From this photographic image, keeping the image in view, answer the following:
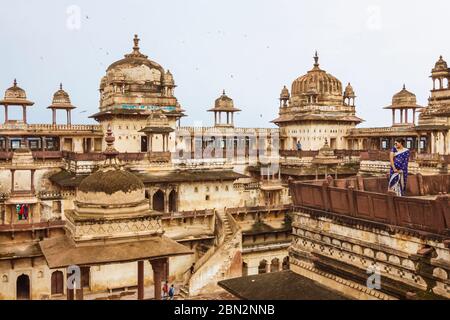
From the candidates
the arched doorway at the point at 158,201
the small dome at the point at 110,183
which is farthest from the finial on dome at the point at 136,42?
the small dome at the point at 110,183

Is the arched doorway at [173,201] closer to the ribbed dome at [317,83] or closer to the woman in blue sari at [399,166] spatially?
the ribbed dome at [317,83]

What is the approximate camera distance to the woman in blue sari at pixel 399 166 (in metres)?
13.5

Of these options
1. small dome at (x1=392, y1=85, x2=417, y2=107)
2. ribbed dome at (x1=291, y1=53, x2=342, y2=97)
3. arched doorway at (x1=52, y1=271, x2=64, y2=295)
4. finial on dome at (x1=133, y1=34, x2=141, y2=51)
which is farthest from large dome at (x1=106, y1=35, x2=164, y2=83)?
small dome at (x1=392, y1=85, x2=417, y2=107)

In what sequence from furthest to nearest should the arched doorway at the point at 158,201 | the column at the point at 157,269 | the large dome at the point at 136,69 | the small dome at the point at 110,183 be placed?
the large dome at the point at 136,69 → the arched doorway at the point at 158,201 → the small dome at the point at 110,183 → the column at the point at 157,269

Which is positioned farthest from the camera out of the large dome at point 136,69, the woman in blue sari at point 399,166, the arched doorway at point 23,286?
the large dome at point 136,69

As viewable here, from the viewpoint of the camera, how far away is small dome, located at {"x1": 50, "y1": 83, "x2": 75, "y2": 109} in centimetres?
4484

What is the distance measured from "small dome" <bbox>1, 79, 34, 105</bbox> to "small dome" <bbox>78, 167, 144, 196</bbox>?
1019 inches

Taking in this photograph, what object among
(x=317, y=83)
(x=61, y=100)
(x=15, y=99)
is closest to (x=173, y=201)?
(x=15, y=99)

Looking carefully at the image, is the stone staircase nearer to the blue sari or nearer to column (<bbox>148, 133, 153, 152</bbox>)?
column (<bbox>148, 133, 153, 152</bbox>)

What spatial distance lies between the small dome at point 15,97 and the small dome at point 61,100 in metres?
4.58

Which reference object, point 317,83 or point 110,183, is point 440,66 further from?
point 110,183

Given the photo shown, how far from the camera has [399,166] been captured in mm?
13555

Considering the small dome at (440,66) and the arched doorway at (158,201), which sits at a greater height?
the small dome at (440,66)
